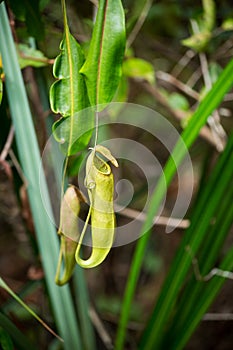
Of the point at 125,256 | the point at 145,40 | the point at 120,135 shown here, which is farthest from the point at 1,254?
the point at 145,40

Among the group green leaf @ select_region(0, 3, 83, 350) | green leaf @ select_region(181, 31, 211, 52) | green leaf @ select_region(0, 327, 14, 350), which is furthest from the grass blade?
green leaf @ select_region(181, 31, 211, 52)

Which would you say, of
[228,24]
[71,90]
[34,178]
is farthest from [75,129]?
[228,24]

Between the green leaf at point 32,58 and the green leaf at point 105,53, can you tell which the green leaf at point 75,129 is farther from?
the green leaf at point 32,58

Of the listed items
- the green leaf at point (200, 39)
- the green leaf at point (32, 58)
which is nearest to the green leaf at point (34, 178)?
the green leaf at point (32, 58)

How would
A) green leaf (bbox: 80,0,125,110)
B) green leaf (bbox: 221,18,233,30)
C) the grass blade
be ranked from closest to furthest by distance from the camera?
green leaf (bbox: 80,0,125,110), the grass blade, green leaf (bbox: 221,18,233,30)

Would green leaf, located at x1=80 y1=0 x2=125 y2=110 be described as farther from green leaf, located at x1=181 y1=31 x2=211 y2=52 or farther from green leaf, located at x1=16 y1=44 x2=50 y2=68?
green leaf, located at x1=181 y1=31 x2=211 y2=52

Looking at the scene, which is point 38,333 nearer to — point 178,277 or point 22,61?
point 178,277

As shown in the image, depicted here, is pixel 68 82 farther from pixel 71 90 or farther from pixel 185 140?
pixel 185 140

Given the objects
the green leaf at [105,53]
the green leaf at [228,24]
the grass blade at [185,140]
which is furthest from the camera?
the green leaf at [228,24]
